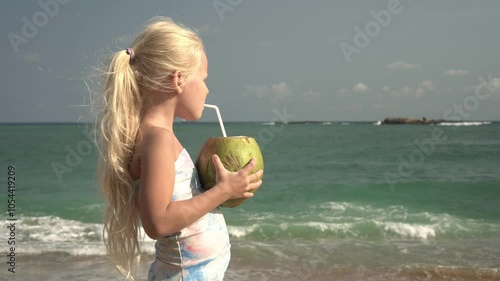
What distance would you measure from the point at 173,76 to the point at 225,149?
365 mm

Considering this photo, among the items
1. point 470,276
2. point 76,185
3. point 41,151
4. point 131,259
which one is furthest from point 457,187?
point 41,151

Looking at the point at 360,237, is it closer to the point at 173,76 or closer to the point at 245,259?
the point at 245,259

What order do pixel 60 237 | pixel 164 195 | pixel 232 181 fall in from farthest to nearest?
1. pixel 60 237
2. pixel 232 181
3. pixel 164 195

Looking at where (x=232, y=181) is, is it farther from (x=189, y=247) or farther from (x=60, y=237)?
(x=60, y=237)

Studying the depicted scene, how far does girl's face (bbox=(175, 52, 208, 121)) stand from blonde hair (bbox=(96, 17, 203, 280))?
3cm

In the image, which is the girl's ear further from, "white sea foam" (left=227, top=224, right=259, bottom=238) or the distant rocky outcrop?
the distant rocky outcrop

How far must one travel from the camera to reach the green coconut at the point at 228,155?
227 cm

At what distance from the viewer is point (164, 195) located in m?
2.07

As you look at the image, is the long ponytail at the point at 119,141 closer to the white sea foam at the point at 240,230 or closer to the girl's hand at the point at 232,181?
the girl's hand at the point at 232,181

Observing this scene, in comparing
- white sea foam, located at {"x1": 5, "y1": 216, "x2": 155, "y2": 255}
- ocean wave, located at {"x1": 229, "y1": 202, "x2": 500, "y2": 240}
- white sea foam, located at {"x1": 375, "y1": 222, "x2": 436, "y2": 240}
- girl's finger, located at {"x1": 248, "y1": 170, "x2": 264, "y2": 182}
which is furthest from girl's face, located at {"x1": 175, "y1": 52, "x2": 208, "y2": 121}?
white sea foam, located at {"x1": 375, "y1": 222, "x2": 436, "y2": 240}

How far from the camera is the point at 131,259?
2557 mm

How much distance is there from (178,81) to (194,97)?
99mm

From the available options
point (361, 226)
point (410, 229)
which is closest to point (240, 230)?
point (361, 226)

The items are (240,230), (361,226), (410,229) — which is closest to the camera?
(240,230)
